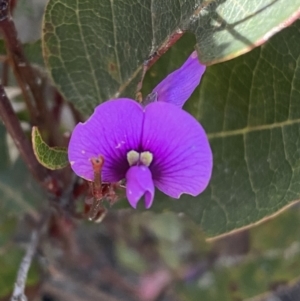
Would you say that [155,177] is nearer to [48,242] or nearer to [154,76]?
[154,76]

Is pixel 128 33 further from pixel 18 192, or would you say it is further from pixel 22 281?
pixel 18 192

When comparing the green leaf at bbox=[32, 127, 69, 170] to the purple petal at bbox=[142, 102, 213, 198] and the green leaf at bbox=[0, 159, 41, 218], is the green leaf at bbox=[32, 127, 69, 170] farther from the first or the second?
the green leaf at bbox=[0, 159, 41, 218]

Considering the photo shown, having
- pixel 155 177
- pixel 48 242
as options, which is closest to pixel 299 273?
pixel 48 242

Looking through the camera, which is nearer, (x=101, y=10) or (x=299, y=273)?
(x=101, y=10)

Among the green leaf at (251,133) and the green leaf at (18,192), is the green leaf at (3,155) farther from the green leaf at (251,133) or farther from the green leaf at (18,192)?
the green leaf at (251,133)

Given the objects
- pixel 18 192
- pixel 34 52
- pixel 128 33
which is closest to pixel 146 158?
pixel 128 33
